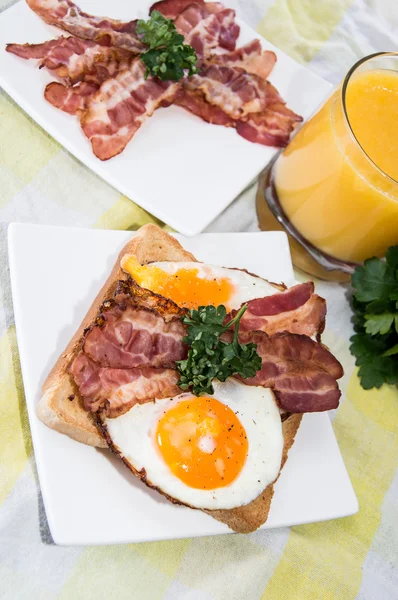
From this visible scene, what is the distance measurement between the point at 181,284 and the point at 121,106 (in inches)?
34.7

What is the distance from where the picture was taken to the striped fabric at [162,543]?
2.04m

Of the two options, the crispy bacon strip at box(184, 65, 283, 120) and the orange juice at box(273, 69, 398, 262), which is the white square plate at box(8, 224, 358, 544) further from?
the crispy bacon strip at box(184, 65, 283, 120)

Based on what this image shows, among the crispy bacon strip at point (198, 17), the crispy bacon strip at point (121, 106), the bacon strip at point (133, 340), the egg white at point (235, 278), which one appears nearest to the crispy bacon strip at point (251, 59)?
the crispy bacon strip at point (198, 17)

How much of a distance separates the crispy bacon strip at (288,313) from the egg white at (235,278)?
0.17 feet

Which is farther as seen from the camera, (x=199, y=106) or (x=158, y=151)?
(x=199, y=106)

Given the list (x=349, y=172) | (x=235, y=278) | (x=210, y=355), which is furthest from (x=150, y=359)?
(x=349, y=172)

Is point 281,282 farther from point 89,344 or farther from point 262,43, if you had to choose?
point 262,43

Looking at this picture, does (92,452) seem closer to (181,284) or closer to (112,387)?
(112,387)

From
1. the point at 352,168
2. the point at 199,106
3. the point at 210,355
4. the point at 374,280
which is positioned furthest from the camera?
the point at 199,106

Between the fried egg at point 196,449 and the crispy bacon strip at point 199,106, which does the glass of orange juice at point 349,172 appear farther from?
the fried egg at point 196,449

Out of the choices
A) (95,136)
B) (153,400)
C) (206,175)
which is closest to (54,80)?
(95,136)

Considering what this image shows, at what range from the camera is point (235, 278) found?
2.14 m

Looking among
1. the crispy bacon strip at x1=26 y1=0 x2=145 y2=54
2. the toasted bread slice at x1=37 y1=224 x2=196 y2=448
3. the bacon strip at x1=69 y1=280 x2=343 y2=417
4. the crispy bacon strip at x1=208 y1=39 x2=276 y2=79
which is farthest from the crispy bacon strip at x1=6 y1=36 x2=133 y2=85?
the bacon strip at x1=69 y1=280 x2=343 y2=417

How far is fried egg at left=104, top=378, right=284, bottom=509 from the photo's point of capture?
1828 millimetres
